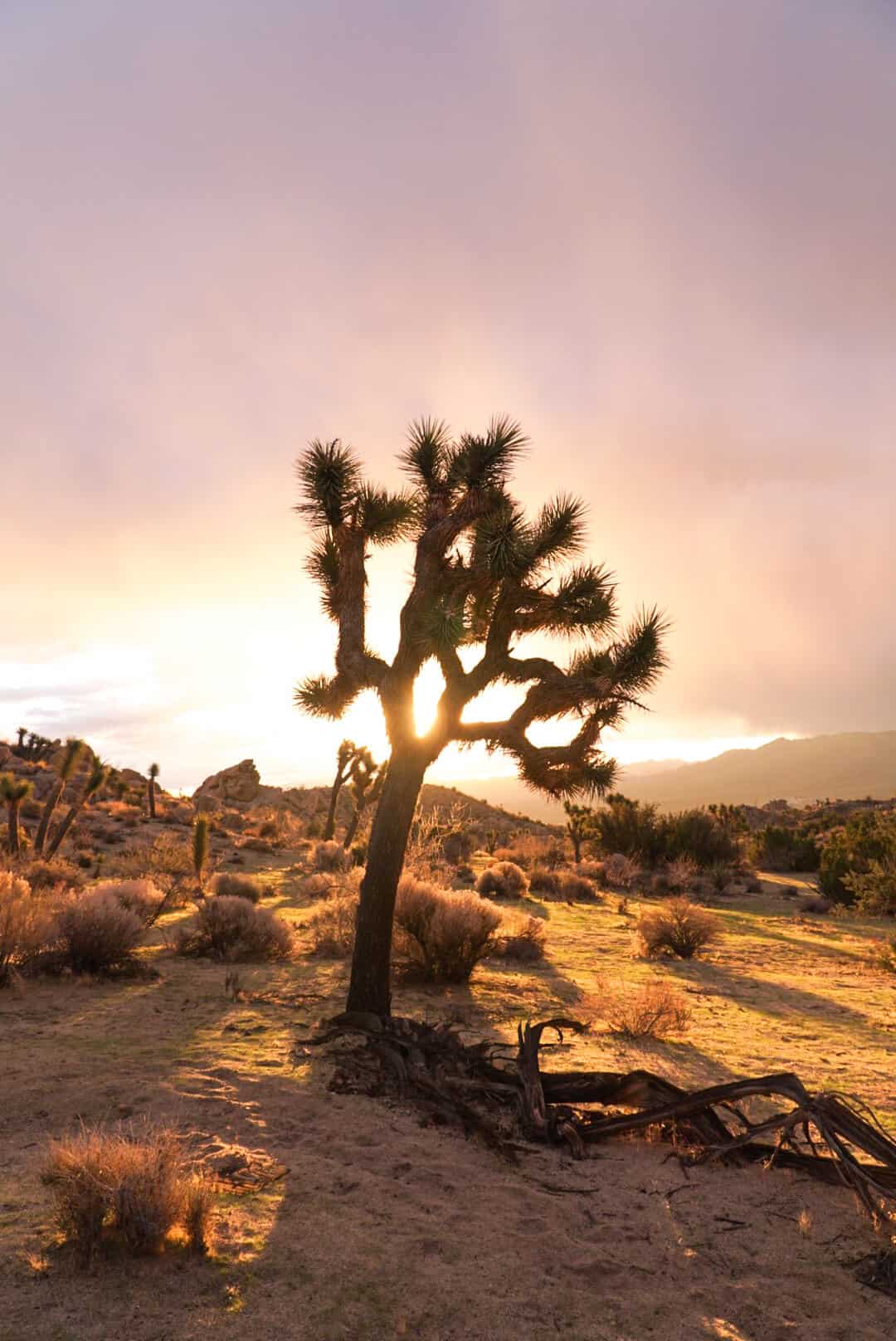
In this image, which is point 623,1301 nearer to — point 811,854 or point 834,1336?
point 834,1336

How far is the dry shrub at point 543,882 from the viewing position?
73.2 ft

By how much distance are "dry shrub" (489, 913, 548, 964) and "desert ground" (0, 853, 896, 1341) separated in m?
3.72

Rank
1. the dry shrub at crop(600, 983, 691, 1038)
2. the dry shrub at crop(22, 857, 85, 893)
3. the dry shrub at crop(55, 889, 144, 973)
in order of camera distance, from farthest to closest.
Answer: the dry shrub at crop(22, 857, 85, 893), the dry shrub at crop(55, 889, 144, 973), the dry shrub at crop(600, 983, 691, 1038)

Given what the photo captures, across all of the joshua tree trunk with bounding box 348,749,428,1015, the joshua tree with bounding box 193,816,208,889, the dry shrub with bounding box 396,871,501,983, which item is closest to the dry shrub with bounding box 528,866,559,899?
the joshua tree with bounding box 193,816,208,889

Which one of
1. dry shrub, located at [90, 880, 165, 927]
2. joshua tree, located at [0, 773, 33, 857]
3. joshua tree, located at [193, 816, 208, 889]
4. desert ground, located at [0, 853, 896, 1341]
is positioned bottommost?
desert ground, located at [0, 853, 896, 1341]

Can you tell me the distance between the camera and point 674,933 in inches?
541

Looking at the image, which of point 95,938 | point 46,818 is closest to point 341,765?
point 46,818

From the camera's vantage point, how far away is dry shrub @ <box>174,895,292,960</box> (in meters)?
11.9

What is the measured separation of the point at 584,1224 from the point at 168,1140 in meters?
2.33

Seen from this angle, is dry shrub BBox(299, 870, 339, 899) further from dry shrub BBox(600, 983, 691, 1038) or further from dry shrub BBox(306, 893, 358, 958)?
dry shrub BBox(600, 983, 691, 1038)

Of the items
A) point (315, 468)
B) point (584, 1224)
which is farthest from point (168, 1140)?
point (315, 468)

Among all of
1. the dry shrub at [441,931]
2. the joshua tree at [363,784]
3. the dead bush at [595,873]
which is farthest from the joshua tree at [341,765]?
the dry shrub at [441,931]

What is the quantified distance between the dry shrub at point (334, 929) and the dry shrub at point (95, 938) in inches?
116

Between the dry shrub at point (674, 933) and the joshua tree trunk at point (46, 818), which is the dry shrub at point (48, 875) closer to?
the joshua tree trunk at point (46, 818)
